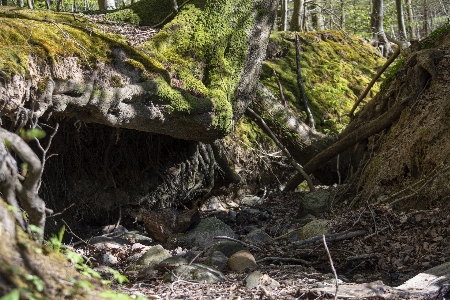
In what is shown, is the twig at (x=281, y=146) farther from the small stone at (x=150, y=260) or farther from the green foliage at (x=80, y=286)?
the green foliage at (x=80, y=286)

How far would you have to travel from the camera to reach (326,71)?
A: 1253 cm

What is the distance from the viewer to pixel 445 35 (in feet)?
25.8

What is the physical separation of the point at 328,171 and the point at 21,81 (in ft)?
20.7

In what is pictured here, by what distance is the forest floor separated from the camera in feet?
13.6

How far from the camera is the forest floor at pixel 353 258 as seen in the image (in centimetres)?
414

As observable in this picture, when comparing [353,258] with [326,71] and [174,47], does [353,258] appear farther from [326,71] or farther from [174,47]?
[326,71]

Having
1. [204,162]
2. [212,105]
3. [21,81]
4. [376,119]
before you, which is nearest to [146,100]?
[212,105]

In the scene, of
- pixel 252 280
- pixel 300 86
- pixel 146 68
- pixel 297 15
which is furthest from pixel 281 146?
pixel 297 15

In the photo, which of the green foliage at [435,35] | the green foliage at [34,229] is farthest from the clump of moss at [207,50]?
the green foliage at [34,229]

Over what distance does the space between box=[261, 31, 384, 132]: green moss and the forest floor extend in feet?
17.5

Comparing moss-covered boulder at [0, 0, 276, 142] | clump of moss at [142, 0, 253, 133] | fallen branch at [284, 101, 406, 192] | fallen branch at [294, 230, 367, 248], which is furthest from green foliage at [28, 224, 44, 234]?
fallen branch at [284, 101, 406, 192]

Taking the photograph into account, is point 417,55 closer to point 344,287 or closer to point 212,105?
point 212,105

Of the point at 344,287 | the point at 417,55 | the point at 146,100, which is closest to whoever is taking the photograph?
the point at 344,287

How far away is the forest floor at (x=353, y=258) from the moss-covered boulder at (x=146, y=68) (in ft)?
5.59
